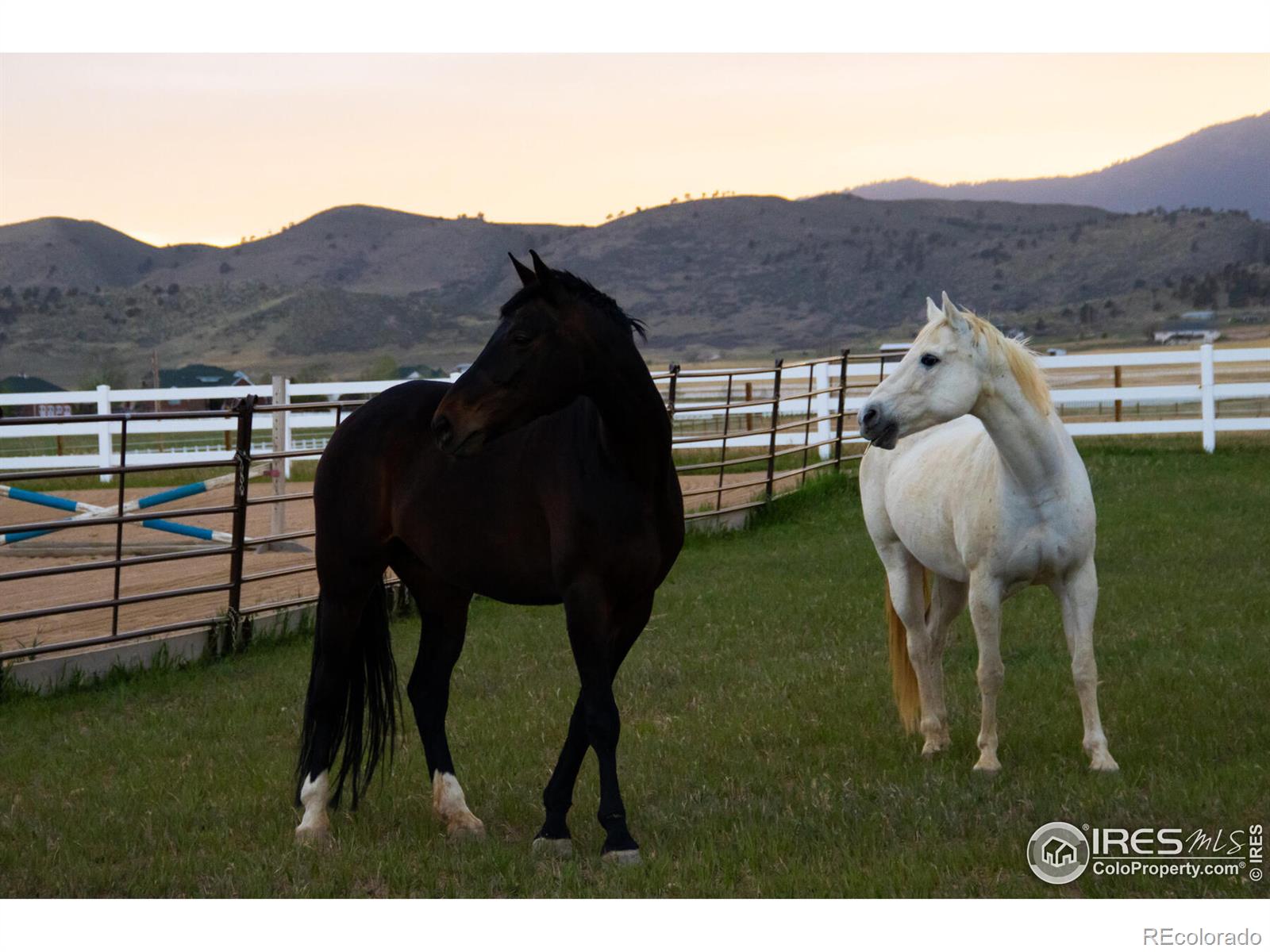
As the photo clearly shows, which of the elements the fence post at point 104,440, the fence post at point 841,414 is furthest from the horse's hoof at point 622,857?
the fence post at point 104,440

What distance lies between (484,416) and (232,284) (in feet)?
492

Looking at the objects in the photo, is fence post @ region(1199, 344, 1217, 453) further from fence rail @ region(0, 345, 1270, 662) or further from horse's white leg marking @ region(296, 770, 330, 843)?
horse's white leg marking @ region(296, 770, 330, 843)

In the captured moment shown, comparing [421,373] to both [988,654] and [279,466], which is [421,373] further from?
[988,654]

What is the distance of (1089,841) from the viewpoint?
→ 462cm

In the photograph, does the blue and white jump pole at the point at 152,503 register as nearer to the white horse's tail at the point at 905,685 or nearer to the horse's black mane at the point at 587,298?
the white horse's tail at the point at 905,685

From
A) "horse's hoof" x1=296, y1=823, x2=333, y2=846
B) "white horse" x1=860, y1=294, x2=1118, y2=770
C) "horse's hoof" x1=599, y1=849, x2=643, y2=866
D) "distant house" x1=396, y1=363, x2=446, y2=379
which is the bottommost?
Answer: "horse's hoof" x1=296, y1=823, x2=333, y2=846

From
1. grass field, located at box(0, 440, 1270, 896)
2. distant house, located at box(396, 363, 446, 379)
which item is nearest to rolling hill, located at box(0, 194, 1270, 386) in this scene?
distant house, located at box(396, 363, 446, 379)

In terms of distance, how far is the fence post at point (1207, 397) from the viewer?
715 inches

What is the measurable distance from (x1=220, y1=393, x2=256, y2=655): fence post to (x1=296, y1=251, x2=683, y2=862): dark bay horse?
3.79m

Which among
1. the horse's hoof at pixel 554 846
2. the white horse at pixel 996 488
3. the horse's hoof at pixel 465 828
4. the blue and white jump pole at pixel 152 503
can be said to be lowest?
the horse's hoof at pixel 465 828

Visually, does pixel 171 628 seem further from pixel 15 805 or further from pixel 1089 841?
pixel 1089 841

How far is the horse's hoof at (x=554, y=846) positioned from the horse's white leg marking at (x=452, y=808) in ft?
1.28

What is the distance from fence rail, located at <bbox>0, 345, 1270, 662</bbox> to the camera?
886 centimetres

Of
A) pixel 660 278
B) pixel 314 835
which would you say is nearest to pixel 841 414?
pixel 314 835
